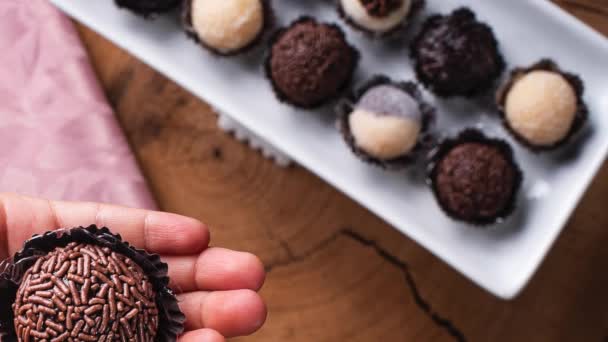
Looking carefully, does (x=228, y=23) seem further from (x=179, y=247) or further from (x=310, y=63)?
(x=179, y=247)

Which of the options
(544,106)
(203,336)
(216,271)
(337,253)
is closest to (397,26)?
(544,106)

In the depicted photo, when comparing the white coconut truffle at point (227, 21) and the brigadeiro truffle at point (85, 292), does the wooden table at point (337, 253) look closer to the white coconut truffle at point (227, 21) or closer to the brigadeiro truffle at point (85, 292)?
the white coconut truffle at point (227, 21)

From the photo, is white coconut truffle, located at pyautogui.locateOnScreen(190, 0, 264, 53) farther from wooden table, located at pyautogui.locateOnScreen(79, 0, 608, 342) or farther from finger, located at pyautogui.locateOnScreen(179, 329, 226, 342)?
finger, located at pyautogui.locateOnScreen(179, 329, 226, 342)

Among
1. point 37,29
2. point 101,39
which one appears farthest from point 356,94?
point 37,29

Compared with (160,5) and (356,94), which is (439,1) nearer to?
(356,94)

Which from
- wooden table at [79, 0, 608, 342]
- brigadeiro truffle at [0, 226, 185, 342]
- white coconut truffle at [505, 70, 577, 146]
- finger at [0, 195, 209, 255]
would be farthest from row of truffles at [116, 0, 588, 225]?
brigadeiro truffle at [0, 226, 185, 342]
